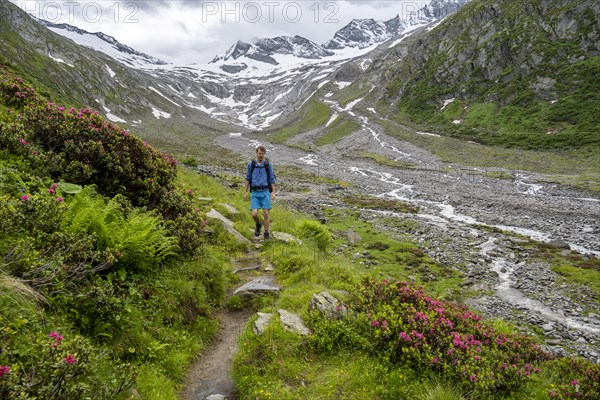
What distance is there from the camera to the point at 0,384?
3.01 m

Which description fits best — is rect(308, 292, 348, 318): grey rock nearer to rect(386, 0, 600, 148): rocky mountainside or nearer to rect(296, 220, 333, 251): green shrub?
rect(296, 220, 333, 251): green shrub

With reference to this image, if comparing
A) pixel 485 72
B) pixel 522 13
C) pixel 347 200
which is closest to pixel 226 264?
pixel 347 200

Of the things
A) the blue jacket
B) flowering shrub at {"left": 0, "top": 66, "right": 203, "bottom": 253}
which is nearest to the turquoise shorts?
the blue jacket

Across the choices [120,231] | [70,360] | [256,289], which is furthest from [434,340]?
[120,231]

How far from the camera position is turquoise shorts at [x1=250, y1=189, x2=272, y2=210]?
12.4 m

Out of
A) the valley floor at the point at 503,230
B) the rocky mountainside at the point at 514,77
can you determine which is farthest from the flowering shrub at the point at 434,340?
the rocky mountainside at the point at 514,77

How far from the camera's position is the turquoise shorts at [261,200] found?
12.4 meters

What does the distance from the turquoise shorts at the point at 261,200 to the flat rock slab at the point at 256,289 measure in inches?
155

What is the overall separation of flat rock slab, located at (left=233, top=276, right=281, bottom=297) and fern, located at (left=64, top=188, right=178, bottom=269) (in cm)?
202

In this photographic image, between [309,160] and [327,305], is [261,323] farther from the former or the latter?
[309,160]

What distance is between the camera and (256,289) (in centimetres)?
839

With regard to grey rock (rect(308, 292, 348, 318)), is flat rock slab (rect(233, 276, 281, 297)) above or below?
below

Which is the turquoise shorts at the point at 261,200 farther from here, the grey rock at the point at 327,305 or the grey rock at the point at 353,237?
the grey rock at the point at 353,237

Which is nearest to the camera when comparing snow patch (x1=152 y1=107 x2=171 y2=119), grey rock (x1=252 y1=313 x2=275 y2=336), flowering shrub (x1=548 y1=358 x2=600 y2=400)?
flowering shrub (x1=548 y1=358 x2=600 y2=400)
